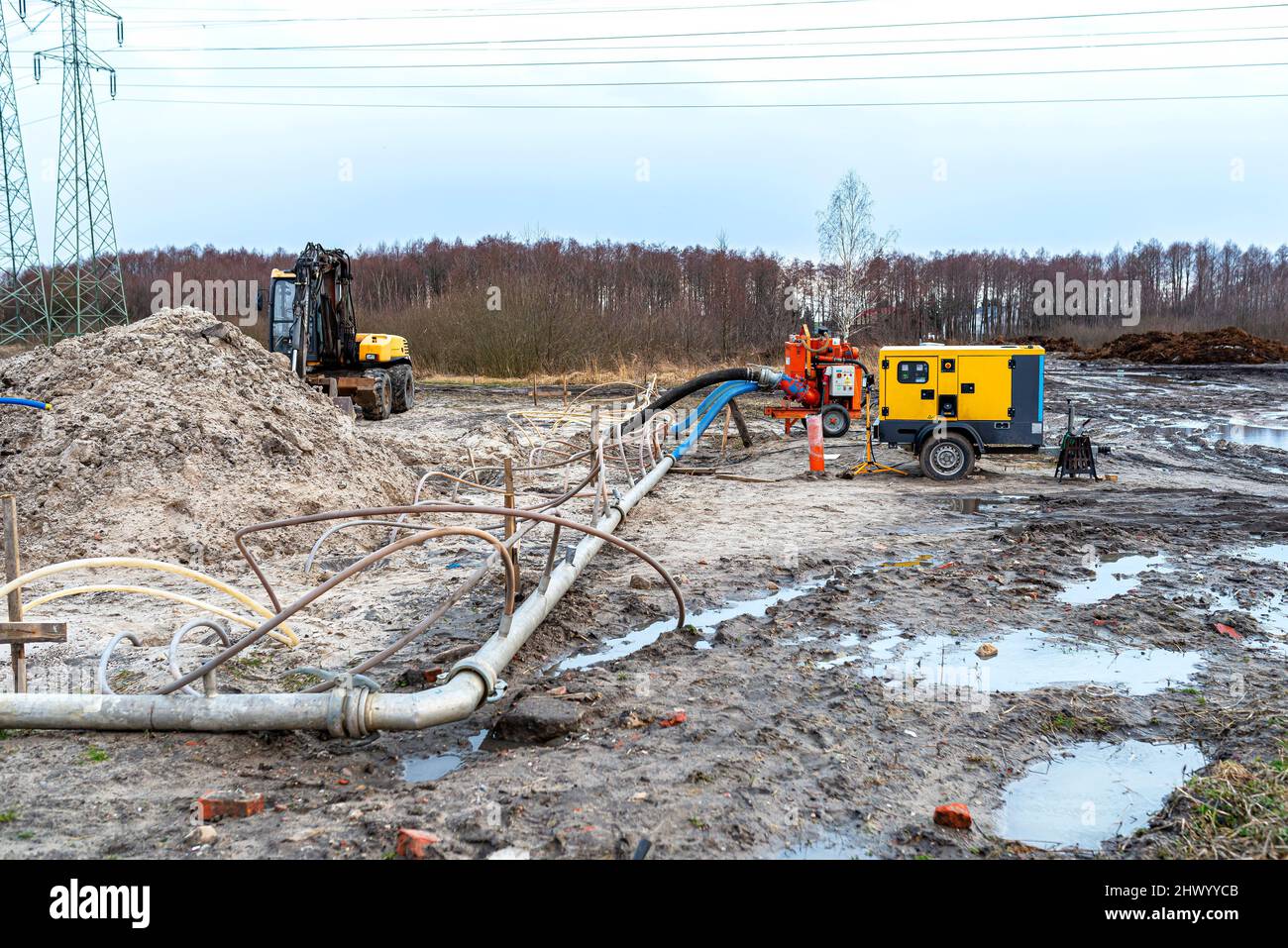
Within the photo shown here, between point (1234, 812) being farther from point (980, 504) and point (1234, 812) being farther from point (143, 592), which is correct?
point (980, 504)

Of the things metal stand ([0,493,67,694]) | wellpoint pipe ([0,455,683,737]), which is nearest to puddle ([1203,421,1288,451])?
wellpoint pipe ([0,455,683,737])

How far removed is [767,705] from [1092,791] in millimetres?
1651

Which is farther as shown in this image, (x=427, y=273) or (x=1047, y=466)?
(x=427, y=273)

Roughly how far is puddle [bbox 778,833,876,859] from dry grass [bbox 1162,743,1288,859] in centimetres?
120

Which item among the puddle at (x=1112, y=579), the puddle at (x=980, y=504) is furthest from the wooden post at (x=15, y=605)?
the puddle at (x=980, y=504)

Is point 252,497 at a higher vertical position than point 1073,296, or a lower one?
lower

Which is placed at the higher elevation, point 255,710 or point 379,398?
point 379,398

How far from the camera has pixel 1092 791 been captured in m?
4.40

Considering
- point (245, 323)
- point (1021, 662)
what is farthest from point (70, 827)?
point (245, 323)

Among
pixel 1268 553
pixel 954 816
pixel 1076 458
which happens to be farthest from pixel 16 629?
pixel 1076 458

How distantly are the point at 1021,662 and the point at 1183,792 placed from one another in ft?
6.44

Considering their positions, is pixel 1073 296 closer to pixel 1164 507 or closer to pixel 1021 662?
pixel 1164 507

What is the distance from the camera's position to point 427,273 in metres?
53.0

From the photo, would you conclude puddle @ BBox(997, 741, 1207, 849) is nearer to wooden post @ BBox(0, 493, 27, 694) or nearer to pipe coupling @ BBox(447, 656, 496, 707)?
pipe coupling @ BBox(447, 656, 496, 707)
